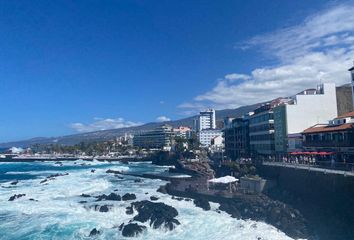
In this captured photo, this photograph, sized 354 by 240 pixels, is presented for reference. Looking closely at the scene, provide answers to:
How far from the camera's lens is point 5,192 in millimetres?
51906

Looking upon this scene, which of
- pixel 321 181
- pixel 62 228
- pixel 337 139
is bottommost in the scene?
pixel 62 228

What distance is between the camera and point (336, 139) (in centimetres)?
3800

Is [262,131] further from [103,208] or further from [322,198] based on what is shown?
[103,208]

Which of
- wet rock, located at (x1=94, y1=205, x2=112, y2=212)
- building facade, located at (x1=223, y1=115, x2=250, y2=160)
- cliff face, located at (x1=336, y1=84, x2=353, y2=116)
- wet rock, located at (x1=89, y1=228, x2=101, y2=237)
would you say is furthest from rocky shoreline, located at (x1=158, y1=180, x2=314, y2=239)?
building facade, located at (x1=223, y1=115, x2=250, y2=160)

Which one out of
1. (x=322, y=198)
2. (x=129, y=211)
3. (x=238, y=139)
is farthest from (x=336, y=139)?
(x=238, y=139)

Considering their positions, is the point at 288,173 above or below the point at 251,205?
above

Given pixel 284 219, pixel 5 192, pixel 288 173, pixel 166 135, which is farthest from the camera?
pixel 166 135

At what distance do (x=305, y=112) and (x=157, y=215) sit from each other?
101 feet

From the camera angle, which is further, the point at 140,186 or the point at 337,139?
the point at 140,186

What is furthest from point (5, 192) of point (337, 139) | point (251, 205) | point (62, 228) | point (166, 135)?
Result: point (166, 135)

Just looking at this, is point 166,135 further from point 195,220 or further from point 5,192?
point 195,220

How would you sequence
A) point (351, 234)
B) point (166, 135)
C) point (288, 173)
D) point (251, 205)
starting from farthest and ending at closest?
1. point (166, 135)
2. point (288, 173)
3. point (251, 205)
4. point (351, 234)

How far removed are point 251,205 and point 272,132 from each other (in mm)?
24885

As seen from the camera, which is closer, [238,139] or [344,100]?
[344,100]
